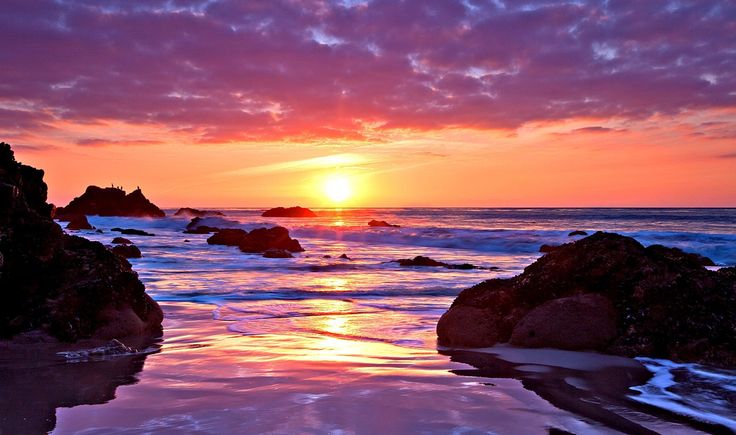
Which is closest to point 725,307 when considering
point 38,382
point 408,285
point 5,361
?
point 38,382

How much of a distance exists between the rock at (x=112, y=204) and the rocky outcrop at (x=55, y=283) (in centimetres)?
7967

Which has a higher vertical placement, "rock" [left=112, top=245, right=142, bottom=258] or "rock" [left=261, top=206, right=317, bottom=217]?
"rock" [left=261, top=206, right=317, bottom=217]

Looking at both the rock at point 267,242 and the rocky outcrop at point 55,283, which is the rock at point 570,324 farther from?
the rock at point 267,242

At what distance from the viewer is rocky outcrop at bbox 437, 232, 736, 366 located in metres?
5.99

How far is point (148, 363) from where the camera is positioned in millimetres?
5473

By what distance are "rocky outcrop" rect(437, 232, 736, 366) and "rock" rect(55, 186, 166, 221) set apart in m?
81.5

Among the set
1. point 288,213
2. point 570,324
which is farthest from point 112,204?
point 570,324

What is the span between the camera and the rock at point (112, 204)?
3255 inches

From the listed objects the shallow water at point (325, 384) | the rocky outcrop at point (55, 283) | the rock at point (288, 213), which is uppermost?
the rock at point (288, 213)

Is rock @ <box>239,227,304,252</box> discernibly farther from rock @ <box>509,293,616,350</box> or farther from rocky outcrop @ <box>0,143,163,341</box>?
rock @ <box>509,293,616,350</box>

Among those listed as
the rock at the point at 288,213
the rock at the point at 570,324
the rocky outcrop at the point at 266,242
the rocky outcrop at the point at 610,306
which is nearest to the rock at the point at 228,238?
the rocky outcrop at the point at 266,242

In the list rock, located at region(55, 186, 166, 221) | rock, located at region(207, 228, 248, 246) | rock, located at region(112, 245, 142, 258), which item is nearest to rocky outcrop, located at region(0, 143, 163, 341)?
rock, located at region(112, 245, 142, 258)

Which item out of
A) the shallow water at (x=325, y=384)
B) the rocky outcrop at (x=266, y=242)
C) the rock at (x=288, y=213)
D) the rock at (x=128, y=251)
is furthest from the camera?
the rock at (x=288, y=213)

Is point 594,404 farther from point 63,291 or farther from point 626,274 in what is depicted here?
point 63,291
